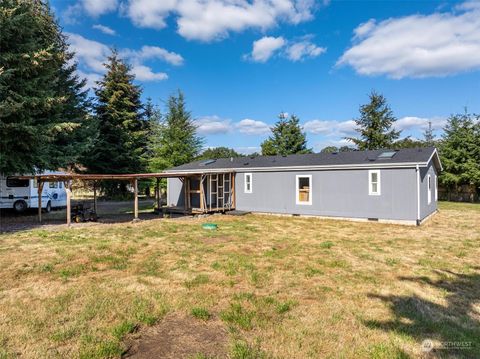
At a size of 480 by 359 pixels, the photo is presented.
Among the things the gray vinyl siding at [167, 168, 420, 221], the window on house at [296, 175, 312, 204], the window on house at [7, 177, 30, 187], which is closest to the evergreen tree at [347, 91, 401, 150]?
the gray vinyl siding at [167, 168, 420, 221]

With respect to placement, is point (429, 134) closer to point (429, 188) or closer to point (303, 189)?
point (429, 188)

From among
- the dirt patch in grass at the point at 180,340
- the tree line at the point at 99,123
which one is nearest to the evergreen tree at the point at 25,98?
the tree line at the point at 99,123

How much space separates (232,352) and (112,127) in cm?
2646

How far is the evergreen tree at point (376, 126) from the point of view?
33281 mm

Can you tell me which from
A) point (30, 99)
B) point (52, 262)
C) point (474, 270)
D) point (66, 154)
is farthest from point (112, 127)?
point (474, 270)

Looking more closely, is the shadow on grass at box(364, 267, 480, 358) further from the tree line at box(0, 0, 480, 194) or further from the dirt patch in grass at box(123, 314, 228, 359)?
the tree line at box(0, 0, 480, 194)

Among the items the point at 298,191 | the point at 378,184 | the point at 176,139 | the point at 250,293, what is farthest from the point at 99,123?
the point at 250,293

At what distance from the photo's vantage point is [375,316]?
4.32 m

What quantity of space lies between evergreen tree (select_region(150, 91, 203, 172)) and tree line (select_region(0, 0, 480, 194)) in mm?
83

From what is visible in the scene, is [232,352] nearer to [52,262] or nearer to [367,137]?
[52,262]

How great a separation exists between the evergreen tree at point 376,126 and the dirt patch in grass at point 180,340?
108 ft

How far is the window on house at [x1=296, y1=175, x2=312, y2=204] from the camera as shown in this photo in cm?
1557

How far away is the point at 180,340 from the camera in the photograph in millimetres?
3707

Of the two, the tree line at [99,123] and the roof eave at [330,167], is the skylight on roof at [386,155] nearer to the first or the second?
the roof eave at [330,167]
